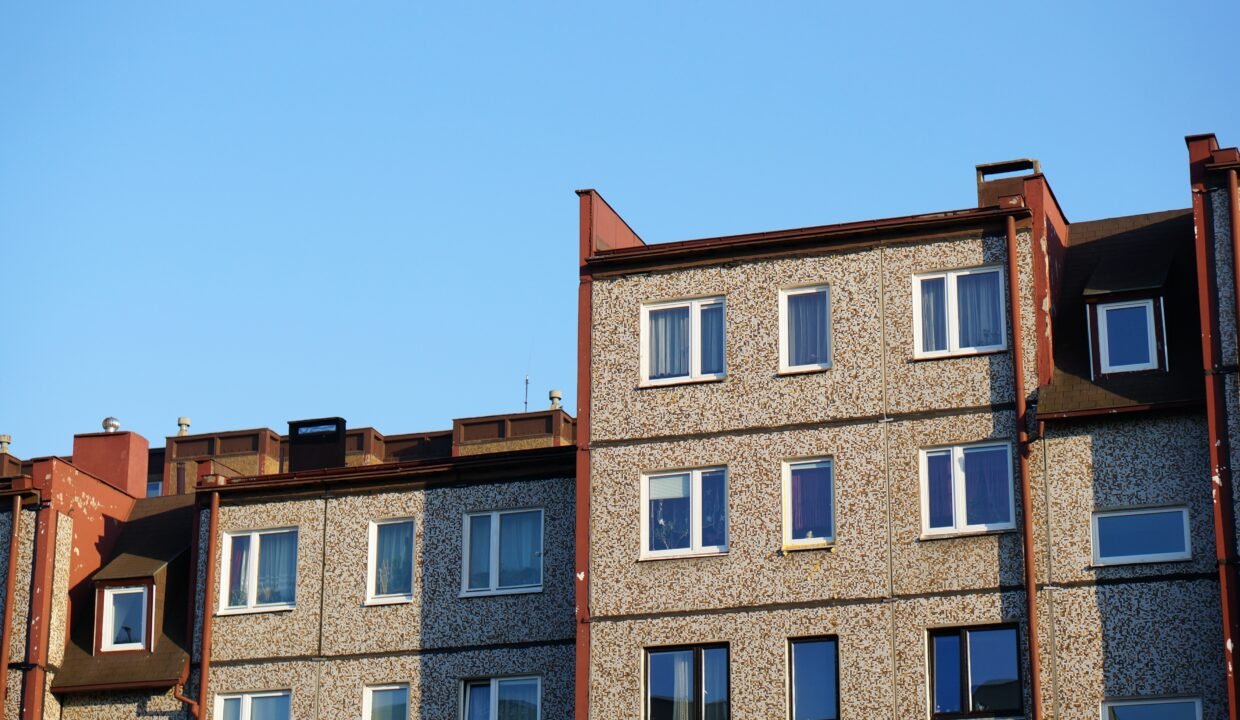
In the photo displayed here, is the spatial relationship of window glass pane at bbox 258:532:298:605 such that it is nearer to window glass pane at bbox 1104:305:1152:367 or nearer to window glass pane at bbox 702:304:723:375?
window glass pane at bbox 702:304:723:375

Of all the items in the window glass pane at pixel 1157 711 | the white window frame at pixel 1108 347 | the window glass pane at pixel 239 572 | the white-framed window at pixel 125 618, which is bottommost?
the window glass pane at pixel 1157 711

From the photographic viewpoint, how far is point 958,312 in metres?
36.6

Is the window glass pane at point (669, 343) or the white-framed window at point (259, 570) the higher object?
the window glass pane at point (669, 343)

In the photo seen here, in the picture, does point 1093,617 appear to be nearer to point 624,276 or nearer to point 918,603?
point 918,603

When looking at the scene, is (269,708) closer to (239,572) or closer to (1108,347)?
(239,572)

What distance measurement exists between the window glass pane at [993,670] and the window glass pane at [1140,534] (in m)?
2.01

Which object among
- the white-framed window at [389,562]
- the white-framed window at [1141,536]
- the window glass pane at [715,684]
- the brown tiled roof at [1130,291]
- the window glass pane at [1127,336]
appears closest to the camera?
the white-framed window at [1141,536]

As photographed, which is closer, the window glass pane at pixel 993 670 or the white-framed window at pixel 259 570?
the window glass pane at pixel 993 670

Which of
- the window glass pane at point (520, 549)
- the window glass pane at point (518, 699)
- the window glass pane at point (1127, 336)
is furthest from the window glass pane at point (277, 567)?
the window glass pane at point (1127, 336)

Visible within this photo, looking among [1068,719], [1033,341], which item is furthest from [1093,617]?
[1033,341]

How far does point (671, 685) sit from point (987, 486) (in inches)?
238

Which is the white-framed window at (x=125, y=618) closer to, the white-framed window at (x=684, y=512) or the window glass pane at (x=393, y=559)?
the window glass pane at (x=393, y=559)

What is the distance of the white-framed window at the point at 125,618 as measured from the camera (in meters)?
41.9

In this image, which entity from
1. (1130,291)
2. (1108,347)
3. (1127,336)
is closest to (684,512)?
(1108,347)
